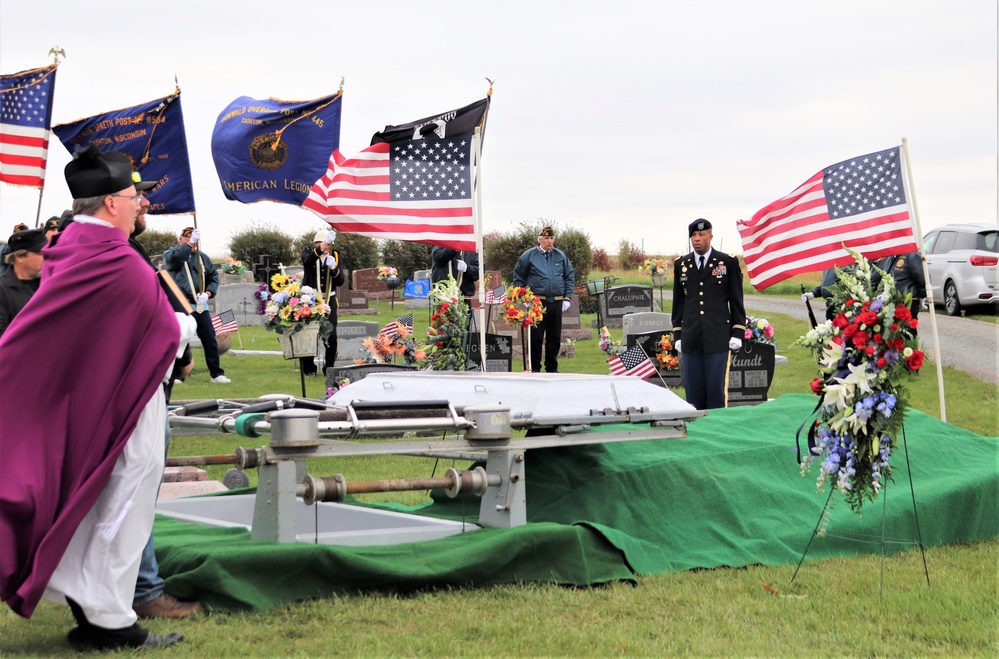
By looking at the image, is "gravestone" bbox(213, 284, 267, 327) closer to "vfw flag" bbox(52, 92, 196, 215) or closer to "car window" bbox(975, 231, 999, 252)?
"vfw flag" bbox(52, 92, 196, 215)

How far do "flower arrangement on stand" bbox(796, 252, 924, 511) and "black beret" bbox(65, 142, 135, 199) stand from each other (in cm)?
332

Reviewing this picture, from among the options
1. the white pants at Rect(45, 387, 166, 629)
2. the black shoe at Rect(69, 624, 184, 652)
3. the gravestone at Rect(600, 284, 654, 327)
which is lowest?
the black shoe at Rect(69, 624, 184, 652)

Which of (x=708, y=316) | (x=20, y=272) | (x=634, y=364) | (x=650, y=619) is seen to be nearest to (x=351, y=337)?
(x=634, y=364)

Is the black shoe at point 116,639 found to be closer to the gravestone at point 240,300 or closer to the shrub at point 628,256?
the gravestone at point 240,300

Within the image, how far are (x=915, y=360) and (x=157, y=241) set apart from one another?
4127cm

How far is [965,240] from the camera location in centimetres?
2416

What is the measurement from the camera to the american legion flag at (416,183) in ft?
32.1

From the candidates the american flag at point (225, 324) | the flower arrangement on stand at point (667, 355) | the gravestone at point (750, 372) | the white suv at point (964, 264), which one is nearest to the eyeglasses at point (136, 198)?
the gravestone at point (750, 372)

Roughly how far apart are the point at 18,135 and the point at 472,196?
7.89 metres

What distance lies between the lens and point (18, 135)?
578 inches

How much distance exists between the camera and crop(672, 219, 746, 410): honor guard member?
973 cm

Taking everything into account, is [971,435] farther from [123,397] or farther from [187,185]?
[187,185]

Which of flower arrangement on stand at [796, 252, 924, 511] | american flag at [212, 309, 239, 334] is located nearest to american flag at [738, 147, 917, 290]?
flower arrangement on stand at [796, 252, 924, 511]

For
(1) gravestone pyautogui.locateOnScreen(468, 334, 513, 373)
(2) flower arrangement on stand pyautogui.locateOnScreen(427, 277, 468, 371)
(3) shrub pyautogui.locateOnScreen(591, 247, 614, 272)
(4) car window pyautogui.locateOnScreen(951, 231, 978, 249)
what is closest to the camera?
(2) flower arrangement on stand pyautogui.locateOnScreen(427, 277, 468, 371)
